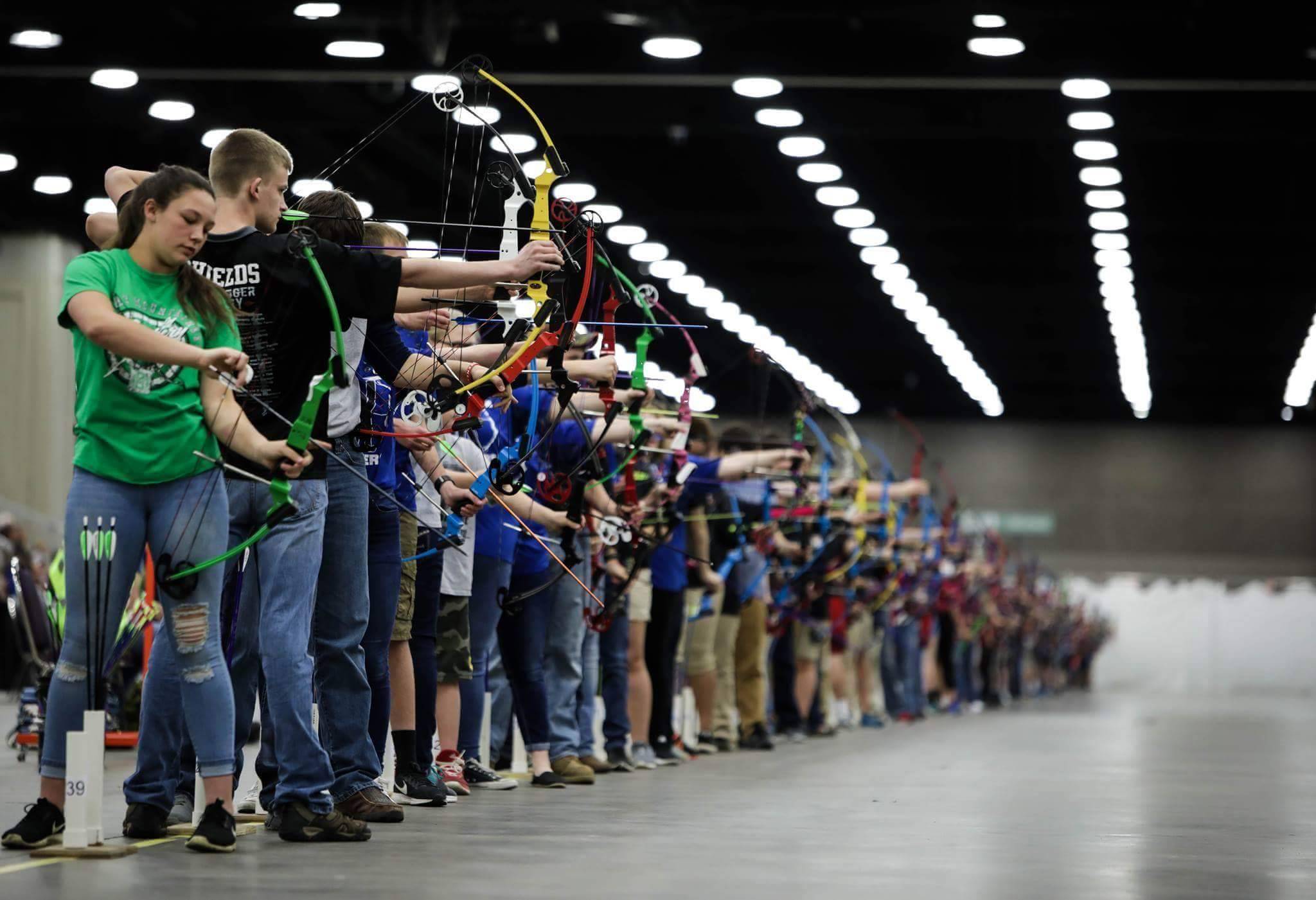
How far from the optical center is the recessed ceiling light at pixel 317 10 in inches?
372

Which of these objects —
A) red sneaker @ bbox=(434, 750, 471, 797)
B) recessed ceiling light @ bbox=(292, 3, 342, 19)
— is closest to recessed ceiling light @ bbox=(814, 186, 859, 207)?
recessed ceiling light @ bbox=(292, 3, 342, 19)

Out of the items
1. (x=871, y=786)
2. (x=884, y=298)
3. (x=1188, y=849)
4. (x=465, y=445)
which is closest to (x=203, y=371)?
(x=465, y=445)

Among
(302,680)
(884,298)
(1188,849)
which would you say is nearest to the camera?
(302,680)

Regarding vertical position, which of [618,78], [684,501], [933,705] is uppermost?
[618,78]

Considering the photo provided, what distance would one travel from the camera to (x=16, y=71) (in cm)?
1052

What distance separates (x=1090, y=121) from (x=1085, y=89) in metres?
Answer: 0.84

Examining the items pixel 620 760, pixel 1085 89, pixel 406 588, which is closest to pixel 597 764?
pixel 620 760

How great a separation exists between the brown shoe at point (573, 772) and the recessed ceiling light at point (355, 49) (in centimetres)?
511

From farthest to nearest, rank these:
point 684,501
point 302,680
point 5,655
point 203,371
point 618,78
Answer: point 5,655 < point 618,78 < point 684,501 < point 302,680 < point 203,371

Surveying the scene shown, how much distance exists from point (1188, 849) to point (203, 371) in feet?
8.91

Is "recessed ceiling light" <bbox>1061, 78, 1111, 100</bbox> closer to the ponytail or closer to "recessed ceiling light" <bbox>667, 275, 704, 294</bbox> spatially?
"recessed ceiling light" <bbox>667, 275, 704, 294</bbox>

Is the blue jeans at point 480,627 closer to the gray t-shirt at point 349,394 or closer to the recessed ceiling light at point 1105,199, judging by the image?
the gray t-shirt at point 349,394

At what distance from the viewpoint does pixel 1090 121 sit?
11.2 meters

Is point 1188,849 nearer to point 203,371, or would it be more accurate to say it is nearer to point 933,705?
point 203,371
